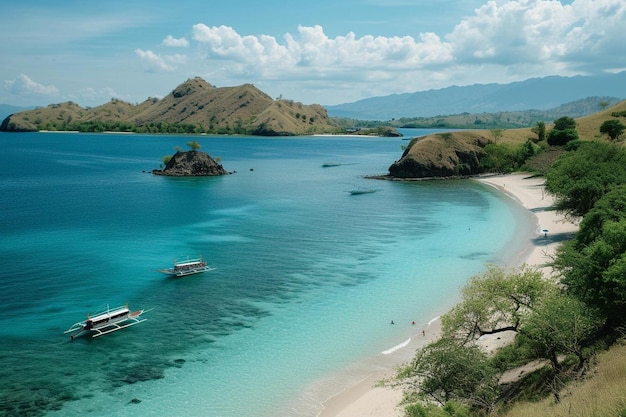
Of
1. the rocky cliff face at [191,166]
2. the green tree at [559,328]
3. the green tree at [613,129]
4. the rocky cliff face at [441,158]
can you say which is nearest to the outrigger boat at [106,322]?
the green tree at [559,328]

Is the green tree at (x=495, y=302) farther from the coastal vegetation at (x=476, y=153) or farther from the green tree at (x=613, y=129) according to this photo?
the green tree at (x=613, y=129)

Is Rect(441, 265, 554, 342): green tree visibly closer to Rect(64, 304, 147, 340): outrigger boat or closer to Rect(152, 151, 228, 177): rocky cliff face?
Rect(64, 304, 147, 340): outrigger boat

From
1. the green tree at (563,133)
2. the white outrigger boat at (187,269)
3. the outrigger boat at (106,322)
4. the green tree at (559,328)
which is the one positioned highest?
the green tree at (563,133)

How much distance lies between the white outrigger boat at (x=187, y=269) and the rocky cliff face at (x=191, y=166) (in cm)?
11001

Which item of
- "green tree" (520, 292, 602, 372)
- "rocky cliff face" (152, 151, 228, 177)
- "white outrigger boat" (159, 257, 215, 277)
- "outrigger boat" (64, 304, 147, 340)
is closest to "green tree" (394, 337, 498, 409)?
"green tree" (520, 292, 602, 372)

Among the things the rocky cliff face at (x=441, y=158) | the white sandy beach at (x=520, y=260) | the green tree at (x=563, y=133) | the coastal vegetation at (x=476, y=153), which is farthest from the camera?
the green tree at (x=563, y=133)

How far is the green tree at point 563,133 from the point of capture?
6909 inches

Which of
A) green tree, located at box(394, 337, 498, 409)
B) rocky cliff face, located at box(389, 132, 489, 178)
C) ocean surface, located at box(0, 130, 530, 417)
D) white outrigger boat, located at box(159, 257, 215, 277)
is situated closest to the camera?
green tree, located at box(394, 337, 498, 409)

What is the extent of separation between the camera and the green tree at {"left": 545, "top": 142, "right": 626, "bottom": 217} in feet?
227

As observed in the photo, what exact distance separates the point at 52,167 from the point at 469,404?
19682 cm

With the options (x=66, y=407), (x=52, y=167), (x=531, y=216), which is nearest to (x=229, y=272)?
(x=66, y=407)

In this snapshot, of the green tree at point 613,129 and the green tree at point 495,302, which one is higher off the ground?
the green tree at point 613,129

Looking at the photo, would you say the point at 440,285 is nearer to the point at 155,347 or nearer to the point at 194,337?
the point at 194,337

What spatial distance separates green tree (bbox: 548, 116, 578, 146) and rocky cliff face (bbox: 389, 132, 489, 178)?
26252 mm
